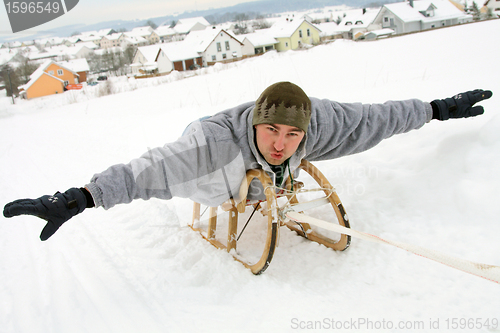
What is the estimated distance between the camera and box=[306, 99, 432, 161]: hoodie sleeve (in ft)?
6.89

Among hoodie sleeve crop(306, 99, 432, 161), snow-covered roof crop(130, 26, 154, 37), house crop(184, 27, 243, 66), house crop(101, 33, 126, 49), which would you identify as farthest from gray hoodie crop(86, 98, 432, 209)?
snow-covered roof crop(130, 26, 154, 37)

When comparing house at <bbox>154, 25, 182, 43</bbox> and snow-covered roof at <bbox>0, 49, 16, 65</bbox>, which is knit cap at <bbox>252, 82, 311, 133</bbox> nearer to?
snow-covered roof at <bbox>0, 49, 16, 65</bbox>

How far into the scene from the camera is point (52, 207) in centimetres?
134

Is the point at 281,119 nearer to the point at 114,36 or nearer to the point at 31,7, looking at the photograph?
the point at 31,7

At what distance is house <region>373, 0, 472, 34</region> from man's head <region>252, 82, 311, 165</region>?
24.6 meters

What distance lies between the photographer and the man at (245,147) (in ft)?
4.80

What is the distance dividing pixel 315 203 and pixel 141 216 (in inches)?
55.3

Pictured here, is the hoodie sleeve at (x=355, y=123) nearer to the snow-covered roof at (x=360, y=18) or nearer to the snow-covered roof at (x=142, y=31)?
the snow-covered roof at (x=360, y=18)

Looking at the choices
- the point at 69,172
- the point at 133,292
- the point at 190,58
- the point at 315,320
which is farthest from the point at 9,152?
the point at 190,58

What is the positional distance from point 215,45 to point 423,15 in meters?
15.3

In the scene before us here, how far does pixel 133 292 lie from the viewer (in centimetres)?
170

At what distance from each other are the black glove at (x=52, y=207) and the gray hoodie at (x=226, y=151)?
6 cm

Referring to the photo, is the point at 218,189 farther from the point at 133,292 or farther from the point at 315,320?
the point at 315,320

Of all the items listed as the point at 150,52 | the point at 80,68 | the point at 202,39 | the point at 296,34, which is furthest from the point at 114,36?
the point at 296,34
